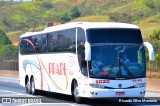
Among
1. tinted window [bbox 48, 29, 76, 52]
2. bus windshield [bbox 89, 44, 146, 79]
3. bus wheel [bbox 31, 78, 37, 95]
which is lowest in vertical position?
bus wheel [bbox 31, 78, 37, 95]

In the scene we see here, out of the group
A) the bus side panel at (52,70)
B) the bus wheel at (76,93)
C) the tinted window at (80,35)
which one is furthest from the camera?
the bus side panel at (52,70)

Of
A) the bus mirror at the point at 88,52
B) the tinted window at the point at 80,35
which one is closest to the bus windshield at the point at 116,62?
the bus mirror at the point at 88,52

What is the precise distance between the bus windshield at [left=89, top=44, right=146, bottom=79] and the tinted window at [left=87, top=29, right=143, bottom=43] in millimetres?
292

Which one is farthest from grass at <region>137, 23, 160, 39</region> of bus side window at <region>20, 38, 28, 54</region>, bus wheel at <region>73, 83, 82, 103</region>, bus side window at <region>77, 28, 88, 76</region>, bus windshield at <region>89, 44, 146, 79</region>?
bus windshield at <region>89, 44, 146, 79</region>

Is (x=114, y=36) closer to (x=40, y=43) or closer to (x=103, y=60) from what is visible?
(x=103, y=60)

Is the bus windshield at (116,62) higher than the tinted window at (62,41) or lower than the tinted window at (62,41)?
lower

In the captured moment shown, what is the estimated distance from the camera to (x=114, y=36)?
2312 cm

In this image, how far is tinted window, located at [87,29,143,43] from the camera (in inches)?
903

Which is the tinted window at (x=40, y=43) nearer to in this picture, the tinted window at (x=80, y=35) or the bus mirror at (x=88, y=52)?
the tinted window at (x=80, y=35)

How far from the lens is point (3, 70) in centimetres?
7031

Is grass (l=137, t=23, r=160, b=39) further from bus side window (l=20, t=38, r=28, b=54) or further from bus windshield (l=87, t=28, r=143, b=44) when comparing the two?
bus windshield (l=87, t=28, r=143, b=44)

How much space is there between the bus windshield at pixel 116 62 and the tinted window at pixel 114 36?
29cm

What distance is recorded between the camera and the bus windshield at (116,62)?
22.5 metres

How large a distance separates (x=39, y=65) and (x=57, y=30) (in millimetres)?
3873
